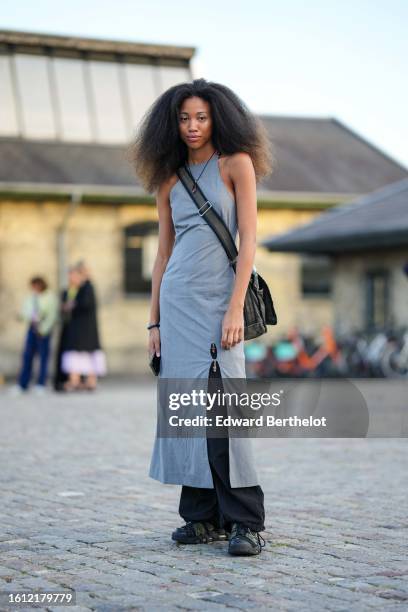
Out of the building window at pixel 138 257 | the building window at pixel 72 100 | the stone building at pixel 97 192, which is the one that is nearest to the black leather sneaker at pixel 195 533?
the stone building at pixel 97 192

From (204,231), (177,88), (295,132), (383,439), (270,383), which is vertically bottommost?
(383,439)

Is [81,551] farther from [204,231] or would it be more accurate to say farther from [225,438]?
[204,231]

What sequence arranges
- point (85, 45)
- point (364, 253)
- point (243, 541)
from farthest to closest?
1. point (85, 45)
2. point (364, 253)
3. point (243, 541)

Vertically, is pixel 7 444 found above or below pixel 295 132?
below

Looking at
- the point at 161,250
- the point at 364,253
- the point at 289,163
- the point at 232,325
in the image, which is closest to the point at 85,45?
the point at 289,163

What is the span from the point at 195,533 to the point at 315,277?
2594 centimetres

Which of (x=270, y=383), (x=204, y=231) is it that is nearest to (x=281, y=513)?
(x=270, y=383)

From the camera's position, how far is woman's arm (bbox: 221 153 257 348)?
17.5ft

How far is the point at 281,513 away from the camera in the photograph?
6.59 m

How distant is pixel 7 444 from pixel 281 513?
4821 mm

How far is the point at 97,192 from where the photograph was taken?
2780cm

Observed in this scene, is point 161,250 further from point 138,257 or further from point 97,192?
point 138,257

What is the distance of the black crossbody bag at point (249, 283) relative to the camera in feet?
17.9

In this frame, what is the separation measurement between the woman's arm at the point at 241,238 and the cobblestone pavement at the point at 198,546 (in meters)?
0.93
